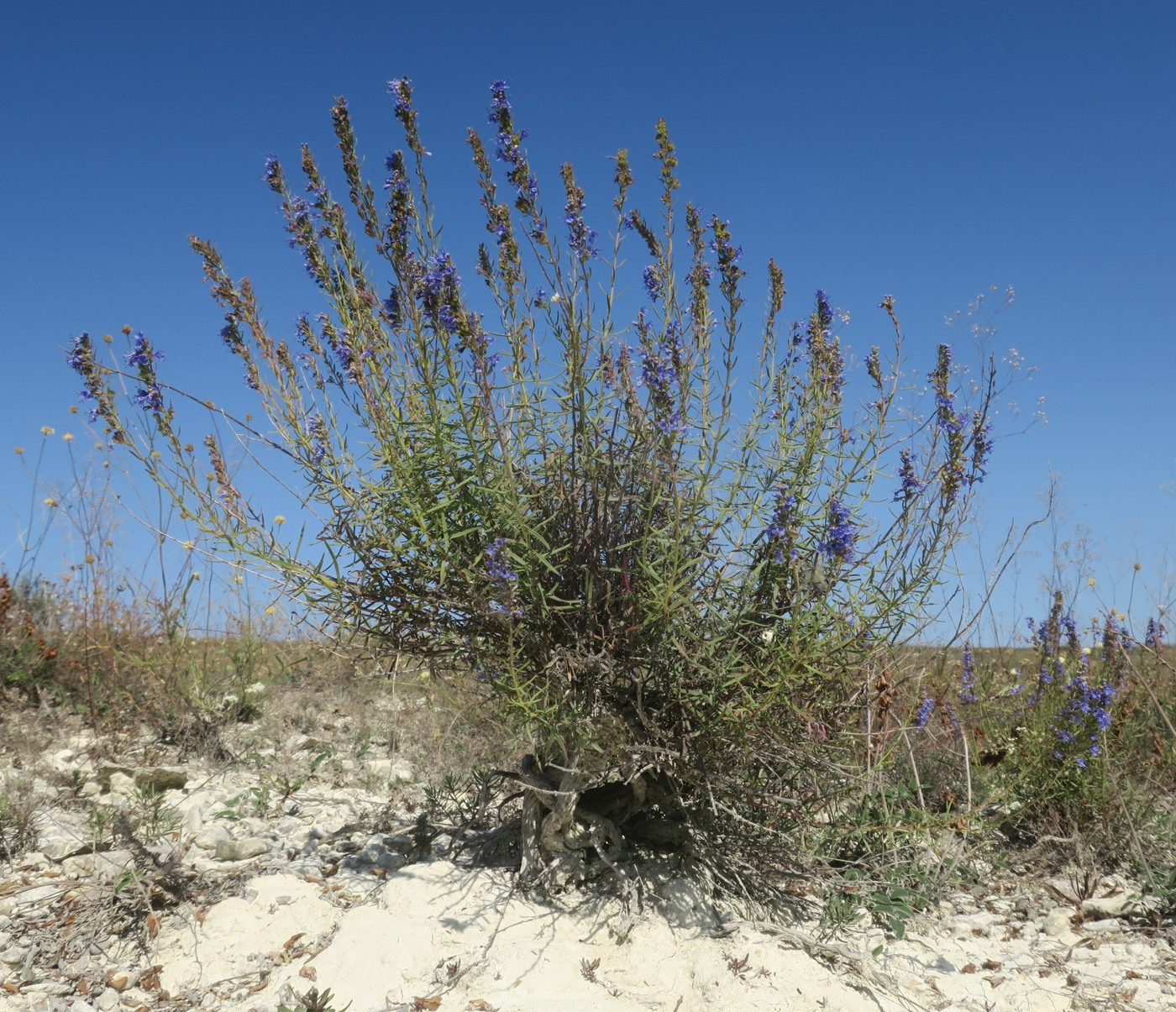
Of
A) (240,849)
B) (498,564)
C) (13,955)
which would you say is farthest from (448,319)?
(13,955)

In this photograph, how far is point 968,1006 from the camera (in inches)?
129

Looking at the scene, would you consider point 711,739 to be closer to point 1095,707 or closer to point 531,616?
point 531,616

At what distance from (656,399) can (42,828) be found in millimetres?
3762

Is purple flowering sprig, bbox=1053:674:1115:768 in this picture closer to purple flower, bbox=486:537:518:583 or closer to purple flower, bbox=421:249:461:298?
purple flower, bbox=486:537:518:583

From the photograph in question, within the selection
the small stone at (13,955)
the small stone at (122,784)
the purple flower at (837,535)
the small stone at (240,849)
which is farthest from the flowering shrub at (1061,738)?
the small stone at (122,784)

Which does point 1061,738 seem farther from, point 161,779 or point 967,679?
point 161,779

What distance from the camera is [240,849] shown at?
4164 millimetres

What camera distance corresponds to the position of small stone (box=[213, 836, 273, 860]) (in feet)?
13.5

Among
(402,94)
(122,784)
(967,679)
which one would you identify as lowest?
(122,784)

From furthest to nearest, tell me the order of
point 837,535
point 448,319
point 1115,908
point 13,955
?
point 1115,908 → point 13,955 → point 837,535 → point 448,319

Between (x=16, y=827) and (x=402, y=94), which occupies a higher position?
(x=402, y=94)

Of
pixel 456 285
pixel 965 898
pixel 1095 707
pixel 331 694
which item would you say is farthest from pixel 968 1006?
pixel 331 694

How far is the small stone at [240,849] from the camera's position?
4.12m

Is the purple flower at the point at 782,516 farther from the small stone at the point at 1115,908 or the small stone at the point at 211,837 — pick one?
the small stone at the point at 211,837
